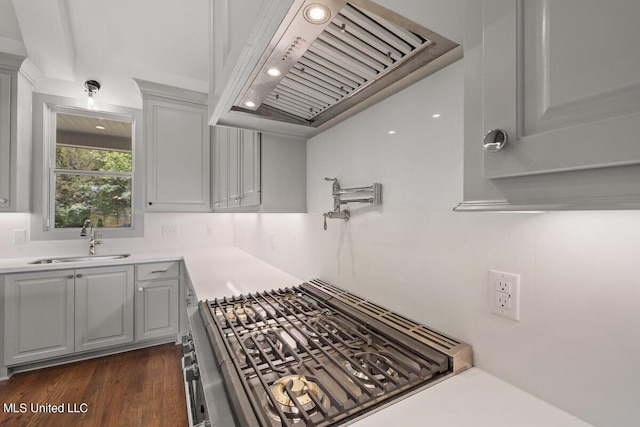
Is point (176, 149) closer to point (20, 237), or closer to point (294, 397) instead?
point (20, 237)

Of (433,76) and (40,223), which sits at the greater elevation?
(433,76)

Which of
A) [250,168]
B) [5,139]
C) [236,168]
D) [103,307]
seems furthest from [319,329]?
[5,139]

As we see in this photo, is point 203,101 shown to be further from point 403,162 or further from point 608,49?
point 608,49

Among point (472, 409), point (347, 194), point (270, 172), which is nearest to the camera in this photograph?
point (472, 409)

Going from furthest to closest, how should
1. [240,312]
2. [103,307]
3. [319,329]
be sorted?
[103,307] < [240,312] < [319,329]

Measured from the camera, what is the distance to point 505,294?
0.71 metres

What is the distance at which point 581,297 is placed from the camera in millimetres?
587

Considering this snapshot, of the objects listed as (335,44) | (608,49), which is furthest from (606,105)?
(335,44)

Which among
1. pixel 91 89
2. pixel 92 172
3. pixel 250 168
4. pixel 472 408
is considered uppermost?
pixel 91 89

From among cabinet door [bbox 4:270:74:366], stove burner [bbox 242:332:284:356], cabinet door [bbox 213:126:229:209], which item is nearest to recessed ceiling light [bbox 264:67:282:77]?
stove burner [bbox 242:332:284:356]

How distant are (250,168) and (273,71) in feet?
2.79

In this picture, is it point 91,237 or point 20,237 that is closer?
point 20,237

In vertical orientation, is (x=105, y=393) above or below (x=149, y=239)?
below

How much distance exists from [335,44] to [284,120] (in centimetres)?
61
